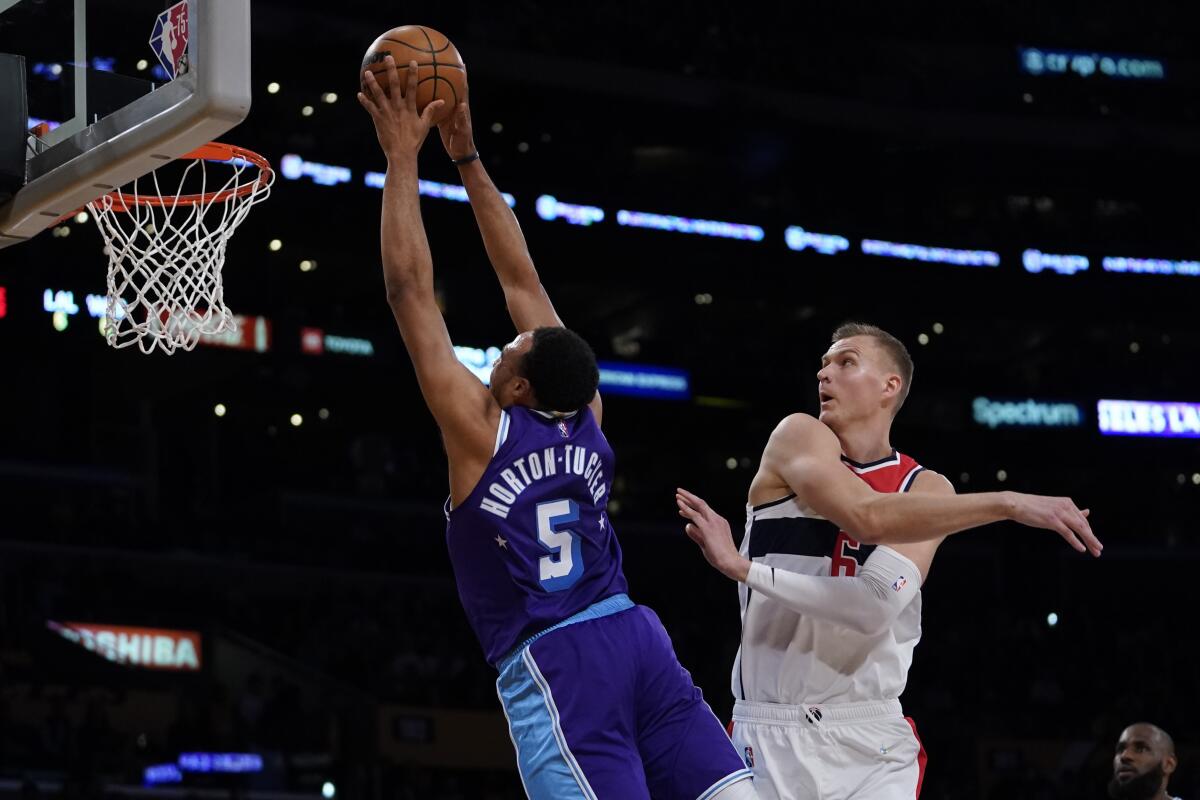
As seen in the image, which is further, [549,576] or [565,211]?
[565,211]

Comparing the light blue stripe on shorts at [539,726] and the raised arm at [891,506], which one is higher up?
the raised arm at [891,506]

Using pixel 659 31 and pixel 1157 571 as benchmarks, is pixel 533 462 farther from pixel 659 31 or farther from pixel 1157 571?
pixel 1157 571

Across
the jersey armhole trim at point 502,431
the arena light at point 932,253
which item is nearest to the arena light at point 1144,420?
the arena light at point 932,253

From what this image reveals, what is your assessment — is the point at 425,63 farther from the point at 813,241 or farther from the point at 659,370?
the point at 813,241

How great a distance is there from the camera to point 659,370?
2588cm

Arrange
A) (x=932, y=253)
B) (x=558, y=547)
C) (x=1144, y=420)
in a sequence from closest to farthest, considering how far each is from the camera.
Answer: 1. (x=558, y=547)
2. (x=1144, y=420)
3. (x=932, y=253)

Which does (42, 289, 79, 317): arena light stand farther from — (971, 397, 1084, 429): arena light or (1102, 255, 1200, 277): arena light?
(1102, 255, 1200, 277): arena light

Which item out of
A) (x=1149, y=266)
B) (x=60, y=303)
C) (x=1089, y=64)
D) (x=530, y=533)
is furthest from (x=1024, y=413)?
(x=530, y=533)

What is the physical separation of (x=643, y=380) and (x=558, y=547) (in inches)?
843

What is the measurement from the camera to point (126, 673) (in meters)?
16.6

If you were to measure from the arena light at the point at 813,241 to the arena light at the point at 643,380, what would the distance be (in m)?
2.80

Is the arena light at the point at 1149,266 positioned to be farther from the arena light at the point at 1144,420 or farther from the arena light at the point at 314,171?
the arena light at the point at 314,171

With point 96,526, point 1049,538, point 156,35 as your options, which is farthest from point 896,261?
point 156,35

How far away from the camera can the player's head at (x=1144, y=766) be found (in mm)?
7469
